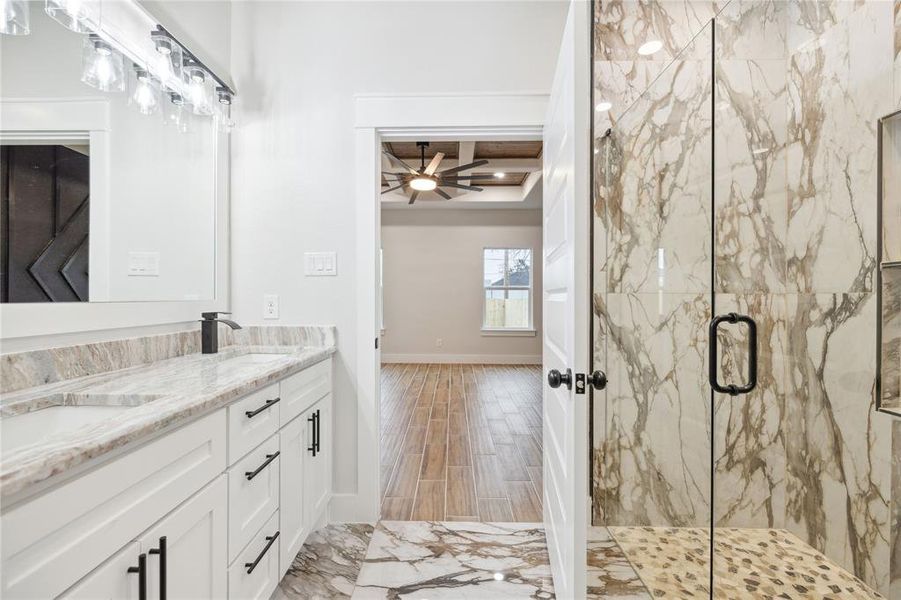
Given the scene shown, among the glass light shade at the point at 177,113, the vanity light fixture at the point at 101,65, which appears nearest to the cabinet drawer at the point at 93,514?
the vanity light fixture at the point at 101,65

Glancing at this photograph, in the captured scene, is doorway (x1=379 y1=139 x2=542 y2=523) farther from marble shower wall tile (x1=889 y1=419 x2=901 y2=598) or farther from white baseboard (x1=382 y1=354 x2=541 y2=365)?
marble shower wall tile (x1=889 y1=419 x2=901 y2=598)

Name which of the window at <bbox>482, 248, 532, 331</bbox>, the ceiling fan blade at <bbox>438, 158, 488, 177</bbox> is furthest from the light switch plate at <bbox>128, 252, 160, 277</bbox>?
the window at <bbox>482, 248, 532, 331</bbox>

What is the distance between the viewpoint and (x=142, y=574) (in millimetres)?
881

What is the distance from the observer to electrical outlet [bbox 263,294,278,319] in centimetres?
224

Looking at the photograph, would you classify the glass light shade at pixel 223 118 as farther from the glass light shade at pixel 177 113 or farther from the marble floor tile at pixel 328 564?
the marble floor tile at pixel 328 564

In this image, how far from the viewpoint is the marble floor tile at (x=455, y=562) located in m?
1.73

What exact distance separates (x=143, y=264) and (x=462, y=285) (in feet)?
19.6

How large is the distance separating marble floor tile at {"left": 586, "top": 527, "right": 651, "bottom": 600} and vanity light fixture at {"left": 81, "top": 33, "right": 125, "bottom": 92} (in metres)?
2.63

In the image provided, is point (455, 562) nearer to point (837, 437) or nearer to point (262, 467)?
point (262, 467)

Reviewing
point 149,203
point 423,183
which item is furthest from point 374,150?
point 423,183

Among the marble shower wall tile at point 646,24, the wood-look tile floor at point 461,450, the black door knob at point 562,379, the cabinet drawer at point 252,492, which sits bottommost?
the wood-look tile floor at point 461,450

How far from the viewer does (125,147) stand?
1.61 metres

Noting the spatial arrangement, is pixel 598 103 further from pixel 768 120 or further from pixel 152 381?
pixel 152 381

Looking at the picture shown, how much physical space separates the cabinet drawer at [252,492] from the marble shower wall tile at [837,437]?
233 centimetres
